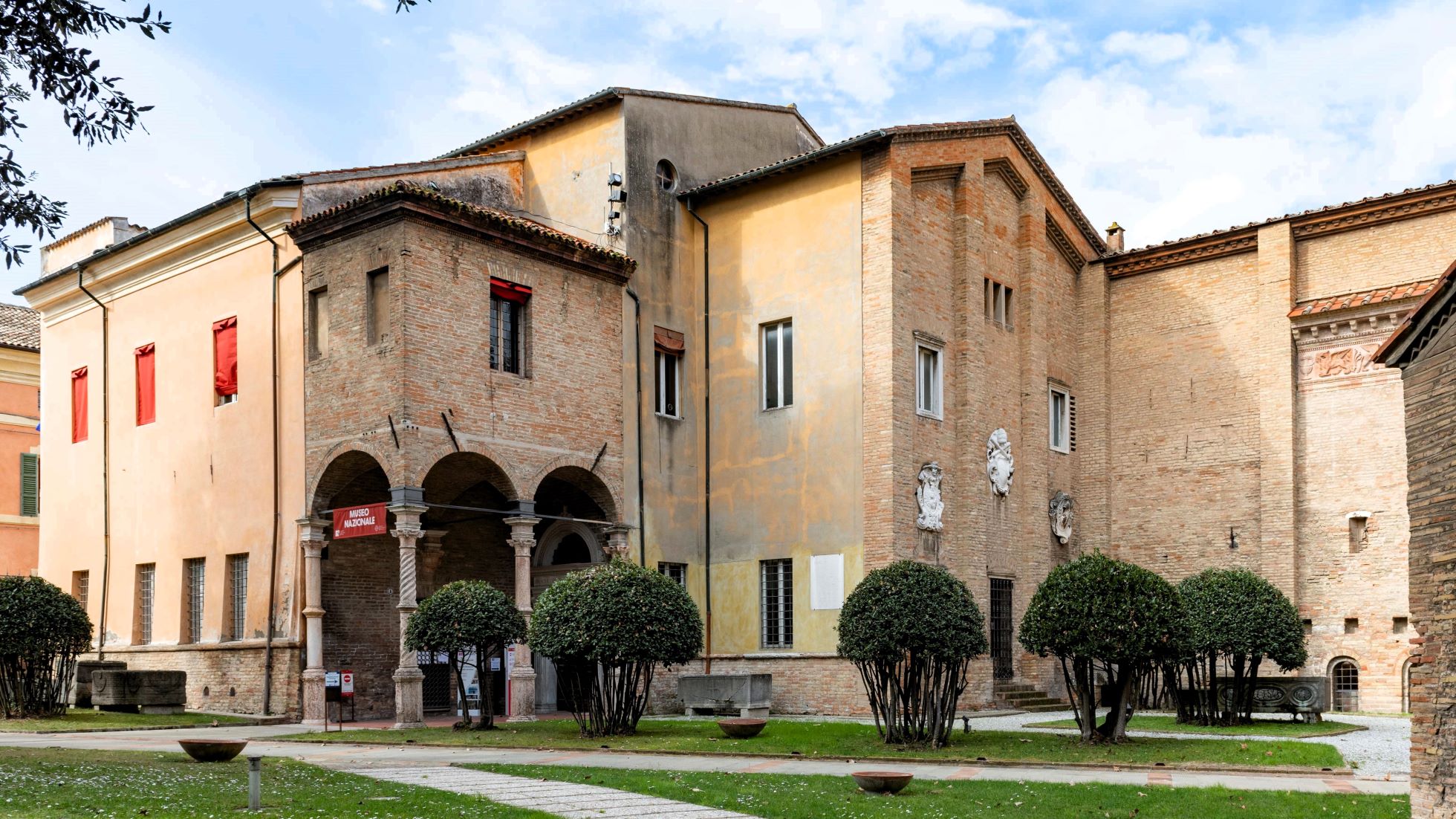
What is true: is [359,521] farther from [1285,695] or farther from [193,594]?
[1285,695]

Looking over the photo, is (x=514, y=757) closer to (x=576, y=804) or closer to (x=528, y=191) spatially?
(x=576, y=804)

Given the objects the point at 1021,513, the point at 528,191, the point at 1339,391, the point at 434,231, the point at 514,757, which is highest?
the point at 528,191

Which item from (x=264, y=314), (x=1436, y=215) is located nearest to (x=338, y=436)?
(x=264, y=314)

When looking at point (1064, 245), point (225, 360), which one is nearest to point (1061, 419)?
point (1064, 245)

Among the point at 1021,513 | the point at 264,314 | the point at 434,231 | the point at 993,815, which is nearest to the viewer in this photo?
the point at 993,815

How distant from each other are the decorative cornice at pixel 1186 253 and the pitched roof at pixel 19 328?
27.9 m

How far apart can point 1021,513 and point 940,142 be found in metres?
7.78

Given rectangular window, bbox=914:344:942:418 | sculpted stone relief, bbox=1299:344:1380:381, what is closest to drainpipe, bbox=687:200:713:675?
rectangular window, bbox=914:344:942:418

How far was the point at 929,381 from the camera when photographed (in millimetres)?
25672

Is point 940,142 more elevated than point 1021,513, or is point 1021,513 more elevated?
point 940,142

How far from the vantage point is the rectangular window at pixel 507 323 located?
23.4m

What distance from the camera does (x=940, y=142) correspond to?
25.7 meters

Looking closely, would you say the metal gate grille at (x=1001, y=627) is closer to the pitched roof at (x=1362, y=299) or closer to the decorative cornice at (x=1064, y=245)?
the decorative cornice at (x=1064, y=245)

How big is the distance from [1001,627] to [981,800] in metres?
14.8
